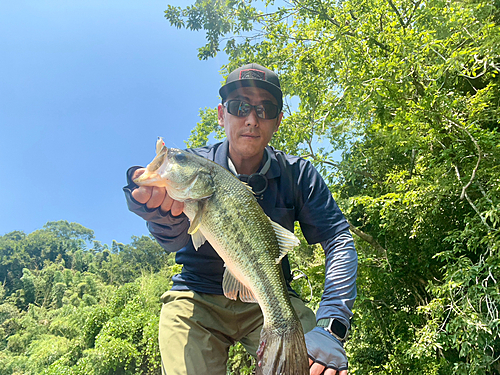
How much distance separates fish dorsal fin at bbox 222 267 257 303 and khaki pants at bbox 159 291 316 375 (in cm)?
65

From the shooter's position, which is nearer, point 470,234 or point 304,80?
point 470,234

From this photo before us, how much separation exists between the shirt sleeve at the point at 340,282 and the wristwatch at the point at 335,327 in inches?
1.0

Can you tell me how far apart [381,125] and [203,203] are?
690 cm

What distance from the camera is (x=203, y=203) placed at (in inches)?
72.1

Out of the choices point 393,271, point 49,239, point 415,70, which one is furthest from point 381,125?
point 49,239

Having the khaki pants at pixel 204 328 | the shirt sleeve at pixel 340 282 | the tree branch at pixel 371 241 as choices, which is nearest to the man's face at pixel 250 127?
the shirt sleeve at pixel 340 282

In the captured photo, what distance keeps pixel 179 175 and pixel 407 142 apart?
21.5 ft

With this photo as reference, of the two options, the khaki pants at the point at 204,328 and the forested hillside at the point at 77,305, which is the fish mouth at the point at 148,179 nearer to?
the khaki pants at the point at 204,328

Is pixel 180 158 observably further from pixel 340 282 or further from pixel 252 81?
pixel 340 282

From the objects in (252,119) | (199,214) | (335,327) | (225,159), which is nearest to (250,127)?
(252,119)

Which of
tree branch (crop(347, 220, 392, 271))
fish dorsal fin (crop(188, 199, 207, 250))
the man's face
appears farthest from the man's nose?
tree branch (crop(347, 220, 392, 271))

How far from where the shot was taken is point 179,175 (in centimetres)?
180

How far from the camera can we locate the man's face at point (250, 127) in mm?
2424

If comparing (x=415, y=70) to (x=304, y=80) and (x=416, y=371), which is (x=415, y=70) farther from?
(x=416, y=371)
